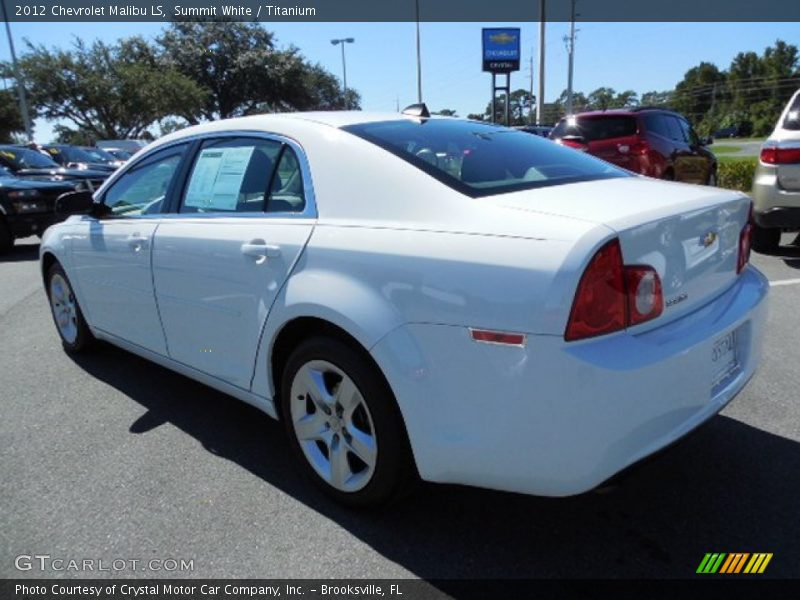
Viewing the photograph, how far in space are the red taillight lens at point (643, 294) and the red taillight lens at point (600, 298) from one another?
33mm

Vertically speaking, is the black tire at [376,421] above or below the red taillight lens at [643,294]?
below

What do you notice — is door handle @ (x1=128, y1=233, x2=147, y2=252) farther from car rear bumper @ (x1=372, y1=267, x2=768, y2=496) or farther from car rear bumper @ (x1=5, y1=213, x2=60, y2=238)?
car rear bumper @ (x1=5, y1=213, x2=60, y2=238)

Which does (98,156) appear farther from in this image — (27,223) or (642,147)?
(642,147)

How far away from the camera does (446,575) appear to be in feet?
7.16

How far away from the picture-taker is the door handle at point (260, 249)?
2561mm

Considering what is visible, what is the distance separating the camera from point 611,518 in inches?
96.3

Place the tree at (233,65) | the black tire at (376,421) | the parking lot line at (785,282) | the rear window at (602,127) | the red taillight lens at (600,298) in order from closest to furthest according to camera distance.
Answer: the red taillight lens at (600,298) < the black tire at (376,421) < the parking lot line at (785,282) < the rear window at (602,127) < the tree at (233,65)

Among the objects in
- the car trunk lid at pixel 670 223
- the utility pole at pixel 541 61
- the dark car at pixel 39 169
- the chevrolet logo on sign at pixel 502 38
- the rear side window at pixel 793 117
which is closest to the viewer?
the car trunk lid at pixel 670 223

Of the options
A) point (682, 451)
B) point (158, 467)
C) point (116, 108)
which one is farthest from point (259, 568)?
point (116, 108)

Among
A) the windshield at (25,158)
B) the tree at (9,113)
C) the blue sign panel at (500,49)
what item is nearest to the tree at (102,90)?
the tree at (9,113)

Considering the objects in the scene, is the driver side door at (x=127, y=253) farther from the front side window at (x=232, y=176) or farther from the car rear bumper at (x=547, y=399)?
the car rear bumper at (x=547, y=399)

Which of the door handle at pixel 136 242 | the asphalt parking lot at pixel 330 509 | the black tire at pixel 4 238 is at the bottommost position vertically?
the black tire at pixel 4 238

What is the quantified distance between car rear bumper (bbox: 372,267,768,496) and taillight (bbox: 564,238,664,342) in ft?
0.16

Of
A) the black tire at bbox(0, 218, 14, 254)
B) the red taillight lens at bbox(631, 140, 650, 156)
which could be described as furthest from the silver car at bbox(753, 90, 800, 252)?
the black tire at bbox(0, 218, 14, 254)
